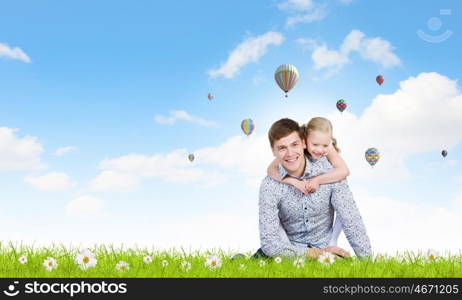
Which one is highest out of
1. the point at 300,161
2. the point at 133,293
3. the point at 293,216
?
the point at 300,161

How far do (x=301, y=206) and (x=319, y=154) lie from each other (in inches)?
32.1

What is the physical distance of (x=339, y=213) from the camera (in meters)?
8.41

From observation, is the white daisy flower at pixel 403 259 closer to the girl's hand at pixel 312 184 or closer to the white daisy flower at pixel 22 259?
the girl's hand at pixel 312 184

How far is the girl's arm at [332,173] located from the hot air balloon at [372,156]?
64.3 ft

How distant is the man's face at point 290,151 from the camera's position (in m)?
8.08

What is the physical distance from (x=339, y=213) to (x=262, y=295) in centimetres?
265

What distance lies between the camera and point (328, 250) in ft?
27.9

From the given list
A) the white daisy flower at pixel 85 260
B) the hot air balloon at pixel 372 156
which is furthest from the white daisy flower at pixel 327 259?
the hot air balloon at pixel 372 156

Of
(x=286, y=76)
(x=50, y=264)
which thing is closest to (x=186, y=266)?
(x=50, y=264)

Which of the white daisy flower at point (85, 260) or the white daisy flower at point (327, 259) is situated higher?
the white daisy flower at point (327, 259)

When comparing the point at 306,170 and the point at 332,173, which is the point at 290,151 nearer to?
the point at 306,170

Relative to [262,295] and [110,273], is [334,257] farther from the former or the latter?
[110,273]

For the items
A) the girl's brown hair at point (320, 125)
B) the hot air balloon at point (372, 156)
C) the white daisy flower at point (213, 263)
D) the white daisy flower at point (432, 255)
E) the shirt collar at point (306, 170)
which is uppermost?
the hot air balloon at point (372, 156)

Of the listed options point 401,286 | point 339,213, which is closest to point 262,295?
point 401,286
